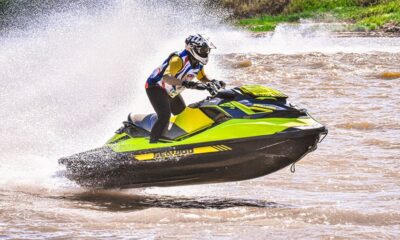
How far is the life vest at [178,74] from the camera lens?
748 centimetres

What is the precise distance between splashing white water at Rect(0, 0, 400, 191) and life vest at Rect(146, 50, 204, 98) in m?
1.93

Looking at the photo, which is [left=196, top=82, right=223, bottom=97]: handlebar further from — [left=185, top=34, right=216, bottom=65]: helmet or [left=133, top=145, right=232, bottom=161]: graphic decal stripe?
[left=133, top=145, right=232, bottom=161]: graphic decal stripe

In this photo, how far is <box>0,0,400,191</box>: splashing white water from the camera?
430 inches

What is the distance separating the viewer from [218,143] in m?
7.29

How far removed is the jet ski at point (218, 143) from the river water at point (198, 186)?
0.33 meters

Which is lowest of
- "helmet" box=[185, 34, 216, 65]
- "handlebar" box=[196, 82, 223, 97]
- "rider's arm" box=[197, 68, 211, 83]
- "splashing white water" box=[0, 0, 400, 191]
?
"handlebar" box=[196, 82, 223, 97]

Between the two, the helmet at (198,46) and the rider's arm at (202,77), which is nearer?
the helmet at (198,46)

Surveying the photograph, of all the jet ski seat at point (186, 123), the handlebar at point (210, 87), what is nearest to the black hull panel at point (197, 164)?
the jet ski seat at point (186, 123)

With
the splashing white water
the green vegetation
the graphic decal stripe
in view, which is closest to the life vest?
the graphic decal stripe

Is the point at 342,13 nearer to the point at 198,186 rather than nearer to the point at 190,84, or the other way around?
the point at 198,186

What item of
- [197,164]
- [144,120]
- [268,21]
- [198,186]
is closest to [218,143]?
[197,164]

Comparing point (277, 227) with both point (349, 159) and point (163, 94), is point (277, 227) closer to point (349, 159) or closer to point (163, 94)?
point (163, 94)

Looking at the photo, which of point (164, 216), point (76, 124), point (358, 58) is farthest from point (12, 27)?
point (164, 216)

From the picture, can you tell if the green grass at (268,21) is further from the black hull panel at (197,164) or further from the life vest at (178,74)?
the life vest at (178,74)
